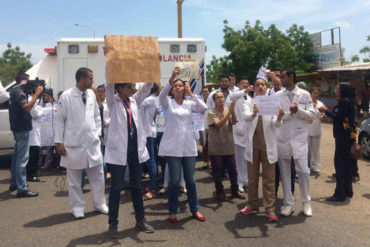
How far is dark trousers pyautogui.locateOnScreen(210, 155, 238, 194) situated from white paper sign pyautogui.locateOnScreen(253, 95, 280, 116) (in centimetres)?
145

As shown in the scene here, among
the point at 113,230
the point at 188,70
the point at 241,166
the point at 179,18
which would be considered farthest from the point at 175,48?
the point at 179,18

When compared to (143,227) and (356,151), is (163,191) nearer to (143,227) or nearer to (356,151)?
(143,227)

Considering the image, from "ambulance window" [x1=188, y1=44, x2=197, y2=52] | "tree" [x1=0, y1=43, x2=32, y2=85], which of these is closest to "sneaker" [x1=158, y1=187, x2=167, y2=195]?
"ambulance window" [x1=188, y1=44, x2=197, y2=52]

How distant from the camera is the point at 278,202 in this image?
567 cm

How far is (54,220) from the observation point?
16.2ft

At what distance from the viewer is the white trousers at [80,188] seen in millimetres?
5047

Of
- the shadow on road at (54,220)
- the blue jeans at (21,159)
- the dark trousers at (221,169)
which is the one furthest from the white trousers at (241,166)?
the blue jeans at (21,159)

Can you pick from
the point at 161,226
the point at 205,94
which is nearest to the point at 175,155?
the point at 161,226

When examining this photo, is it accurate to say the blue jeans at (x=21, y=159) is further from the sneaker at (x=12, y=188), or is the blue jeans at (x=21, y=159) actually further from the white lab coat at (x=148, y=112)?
the white lab coat at (x=148, y=112)

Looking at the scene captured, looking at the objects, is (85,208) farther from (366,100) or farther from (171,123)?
(366,100)

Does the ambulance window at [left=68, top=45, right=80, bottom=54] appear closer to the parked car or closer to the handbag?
the handbag

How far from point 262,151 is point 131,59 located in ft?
7.45

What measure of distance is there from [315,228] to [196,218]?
62.4 inches

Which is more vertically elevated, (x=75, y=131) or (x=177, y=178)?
(x=75, y=131)
